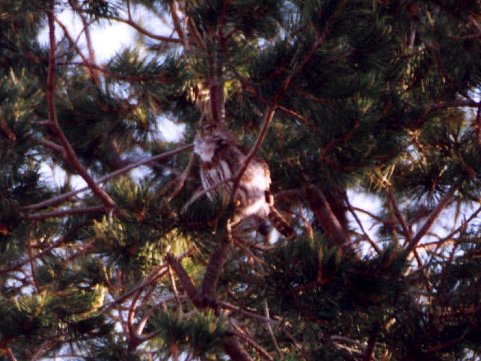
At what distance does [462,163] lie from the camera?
3184 mm

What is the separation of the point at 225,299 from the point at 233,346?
692mm

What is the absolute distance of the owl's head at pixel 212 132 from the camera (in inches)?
128

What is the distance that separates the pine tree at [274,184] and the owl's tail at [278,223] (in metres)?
0.09

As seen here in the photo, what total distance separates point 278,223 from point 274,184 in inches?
21.6

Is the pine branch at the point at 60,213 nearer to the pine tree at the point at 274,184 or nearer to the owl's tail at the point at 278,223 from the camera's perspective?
the pine tree at the point at 274,184

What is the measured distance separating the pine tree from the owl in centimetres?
10

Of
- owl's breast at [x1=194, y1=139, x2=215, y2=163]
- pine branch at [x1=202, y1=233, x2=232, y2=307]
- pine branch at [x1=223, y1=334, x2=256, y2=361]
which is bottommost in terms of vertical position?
pine branch at [x1=223, y1=334, x2=256, y2=361]

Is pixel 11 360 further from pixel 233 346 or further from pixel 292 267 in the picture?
pixel 292 267

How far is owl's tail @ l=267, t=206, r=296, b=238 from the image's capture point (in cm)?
328

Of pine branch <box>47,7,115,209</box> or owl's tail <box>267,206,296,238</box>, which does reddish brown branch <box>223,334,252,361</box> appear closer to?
owl's tail <box>267,206,296,238</box>

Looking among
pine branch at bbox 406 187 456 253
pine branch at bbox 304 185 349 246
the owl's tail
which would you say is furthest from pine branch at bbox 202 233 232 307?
pine branch at bbox 304 185 349 246

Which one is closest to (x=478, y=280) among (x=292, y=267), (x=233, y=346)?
(x=292, y=267)

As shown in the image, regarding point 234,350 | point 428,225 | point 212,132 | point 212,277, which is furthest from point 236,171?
point 428,225

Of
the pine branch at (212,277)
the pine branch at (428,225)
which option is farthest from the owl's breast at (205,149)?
the pine branch at (428,225)
